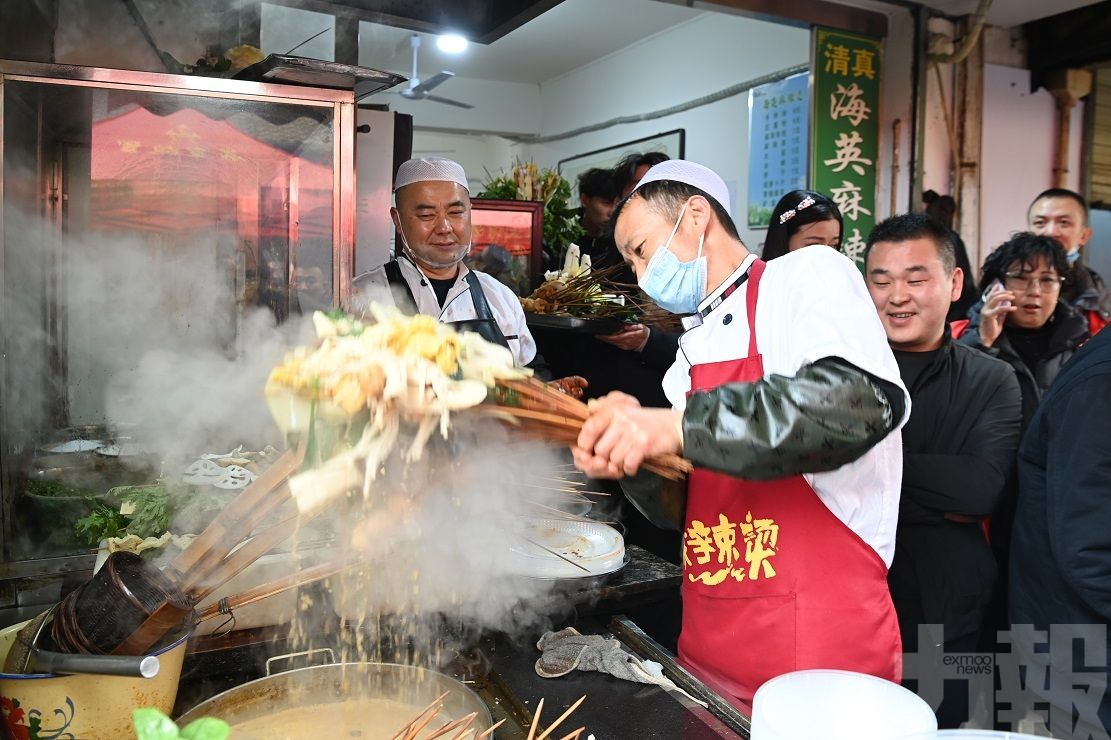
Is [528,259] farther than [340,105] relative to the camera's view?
Yes

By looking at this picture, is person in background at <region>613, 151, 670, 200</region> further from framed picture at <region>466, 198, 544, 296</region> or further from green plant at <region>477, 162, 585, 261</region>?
green plant at <region>477, 162, 585, 261</region>

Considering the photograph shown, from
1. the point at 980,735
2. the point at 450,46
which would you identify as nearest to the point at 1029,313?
the point at 980,735

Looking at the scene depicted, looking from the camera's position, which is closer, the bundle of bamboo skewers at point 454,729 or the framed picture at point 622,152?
the bundle of bamboo skewers at point 454,729

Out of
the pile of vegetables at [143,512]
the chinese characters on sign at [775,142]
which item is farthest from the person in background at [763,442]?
the chinese characters on sign at [775,142]

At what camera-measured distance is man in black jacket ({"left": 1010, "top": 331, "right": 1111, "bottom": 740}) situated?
2078 mm

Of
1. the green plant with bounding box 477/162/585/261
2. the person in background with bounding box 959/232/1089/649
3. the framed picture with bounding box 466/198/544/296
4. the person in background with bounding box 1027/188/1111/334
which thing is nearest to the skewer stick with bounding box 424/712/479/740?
the person in background with bounding box 959/232/1089/649

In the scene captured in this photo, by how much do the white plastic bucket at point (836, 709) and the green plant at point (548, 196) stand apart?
4459 millimetres

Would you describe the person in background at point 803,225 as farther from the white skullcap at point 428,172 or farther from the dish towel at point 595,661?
the dish towel at point 595,661

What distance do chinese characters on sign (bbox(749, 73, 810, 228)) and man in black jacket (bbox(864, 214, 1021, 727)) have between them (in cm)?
405

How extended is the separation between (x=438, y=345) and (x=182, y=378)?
1.76 meters

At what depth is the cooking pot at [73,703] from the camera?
1548 mm

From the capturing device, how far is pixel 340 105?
287 cm

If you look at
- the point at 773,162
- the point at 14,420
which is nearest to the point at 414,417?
the point at 14,420

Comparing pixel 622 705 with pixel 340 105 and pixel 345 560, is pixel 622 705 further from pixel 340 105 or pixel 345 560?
pixel 340 105
